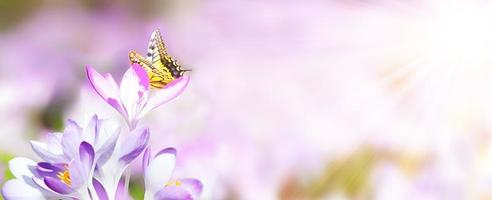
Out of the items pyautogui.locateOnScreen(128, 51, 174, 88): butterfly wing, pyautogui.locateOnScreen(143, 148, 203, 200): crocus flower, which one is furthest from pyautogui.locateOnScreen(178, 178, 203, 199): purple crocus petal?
pyautogui.locateOnScreen(128, 51, 174, 88): butterfly wing

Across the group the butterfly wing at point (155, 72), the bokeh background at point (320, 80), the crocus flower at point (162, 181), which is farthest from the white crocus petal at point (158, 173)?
the bokeh background at point (320, 80)

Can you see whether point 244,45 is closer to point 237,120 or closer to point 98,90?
point 237,120

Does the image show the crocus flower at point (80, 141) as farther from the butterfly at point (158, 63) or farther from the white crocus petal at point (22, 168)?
the butterfly at point (158, 63)

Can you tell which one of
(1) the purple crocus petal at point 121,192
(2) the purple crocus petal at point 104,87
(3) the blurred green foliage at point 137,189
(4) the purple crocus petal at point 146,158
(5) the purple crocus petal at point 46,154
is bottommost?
(3) the blurred green foliage at point 137,189

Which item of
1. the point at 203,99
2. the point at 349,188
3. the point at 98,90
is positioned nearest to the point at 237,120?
→ the point at 203,99

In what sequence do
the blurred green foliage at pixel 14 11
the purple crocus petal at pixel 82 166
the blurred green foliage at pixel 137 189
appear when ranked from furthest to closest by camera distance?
the blurred green foliage at pixel 14 11 → the blurred green foliage at pixel 137 189 → the purple crocus petal at pixel 82 166

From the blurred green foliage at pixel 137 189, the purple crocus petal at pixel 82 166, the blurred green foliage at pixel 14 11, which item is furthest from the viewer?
the blurred green foliage at pixel 14 11

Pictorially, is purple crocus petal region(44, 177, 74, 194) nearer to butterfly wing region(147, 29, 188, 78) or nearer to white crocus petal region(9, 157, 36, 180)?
white crocus petal region(9, 157, 36, 180)
